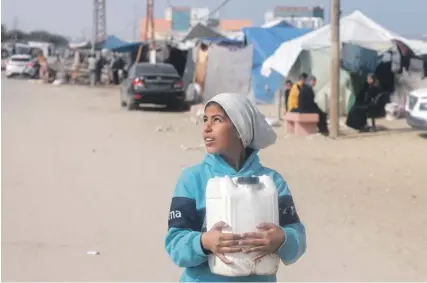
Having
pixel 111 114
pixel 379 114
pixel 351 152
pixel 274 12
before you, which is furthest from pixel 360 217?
pixel 274 12

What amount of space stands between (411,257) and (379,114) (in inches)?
542

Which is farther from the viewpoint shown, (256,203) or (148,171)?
(148,171)

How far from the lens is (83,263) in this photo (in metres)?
6.26

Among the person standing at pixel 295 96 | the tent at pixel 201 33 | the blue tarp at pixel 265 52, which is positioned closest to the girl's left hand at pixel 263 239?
the person standing at pixel 295 96

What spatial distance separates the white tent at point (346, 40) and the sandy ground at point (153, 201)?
3.23 meters

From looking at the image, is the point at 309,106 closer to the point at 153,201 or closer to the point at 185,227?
the point at 153,201

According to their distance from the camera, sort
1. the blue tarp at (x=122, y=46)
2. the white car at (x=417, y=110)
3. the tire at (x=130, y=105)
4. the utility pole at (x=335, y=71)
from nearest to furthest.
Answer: the white car at (x=417, y=110), the utility pole at (x=335, y=71), the tire at (x=130, y=105), the blue tarp at (x=122, y=46)

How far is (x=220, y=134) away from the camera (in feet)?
8.90

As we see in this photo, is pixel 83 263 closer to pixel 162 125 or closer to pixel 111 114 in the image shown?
pixel 162 125

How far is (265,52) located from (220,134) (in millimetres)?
23019

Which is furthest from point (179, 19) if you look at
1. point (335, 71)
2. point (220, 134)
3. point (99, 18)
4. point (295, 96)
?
point (220, 134)

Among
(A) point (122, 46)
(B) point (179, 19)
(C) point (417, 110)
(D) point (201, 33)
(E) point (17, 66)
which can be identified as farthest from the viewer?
(B) point (179, 19)

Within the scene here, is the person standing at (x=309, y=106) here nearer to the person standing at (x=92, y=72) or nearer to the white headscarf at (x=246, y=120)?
the white headscarf at (x=246, y=120)

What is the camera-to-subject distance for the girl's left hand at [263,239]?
2.46 metres
